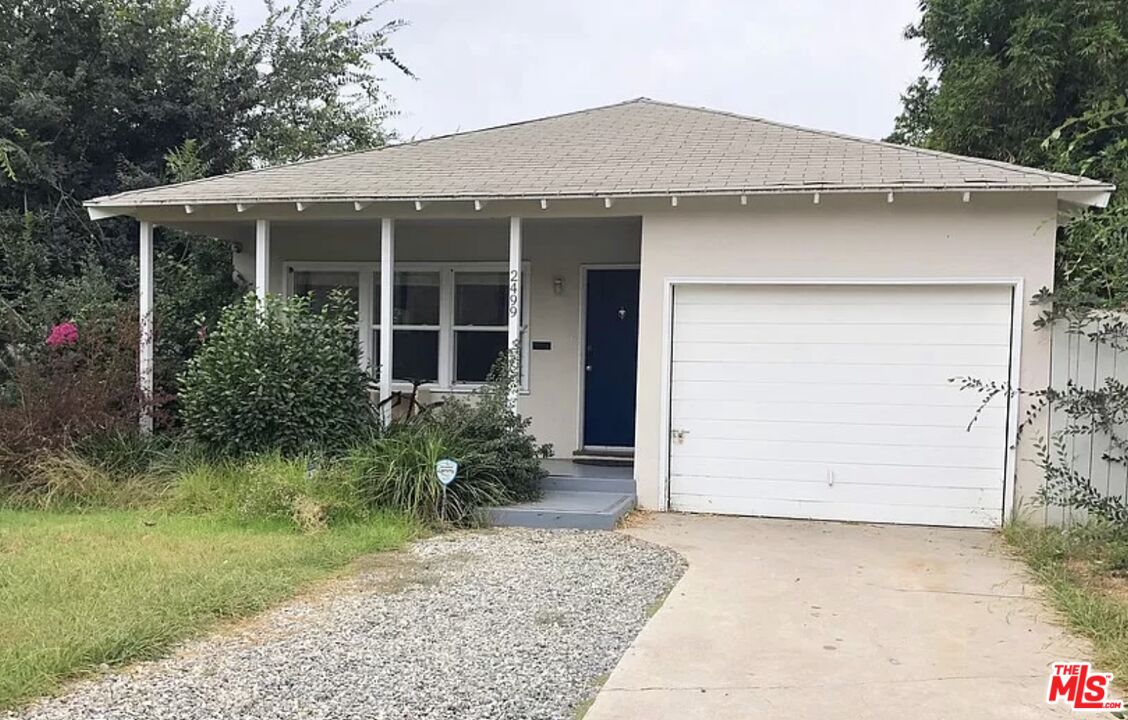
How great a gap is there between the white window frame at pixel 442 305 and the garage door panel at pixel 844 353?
7.71 feet

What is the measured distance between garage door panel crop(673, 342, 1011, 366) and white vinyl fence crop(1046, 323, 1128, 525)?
0.41 m

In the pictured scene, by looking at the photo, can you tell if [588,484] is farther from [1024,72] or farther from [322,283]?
[1024,72]

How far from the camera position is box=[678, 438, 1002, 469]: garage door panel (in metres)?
7.70

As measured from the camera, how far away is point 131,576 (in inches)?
214

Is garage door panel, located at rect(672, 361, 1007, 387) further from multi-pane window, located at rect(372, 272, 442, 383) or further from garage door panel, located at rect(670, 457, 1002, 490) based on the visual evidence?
multi-pane window, located at rect(372, 272, 442, 383)

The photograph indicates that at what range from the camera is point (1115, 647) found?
440 centimetres

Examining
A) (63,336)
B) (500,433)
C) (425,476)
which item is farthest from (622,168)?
(63,336)

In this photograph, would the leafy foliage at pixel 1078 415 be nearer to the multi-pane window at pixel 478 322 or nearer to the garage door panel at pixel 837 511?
the garage door panel at pixel 837 511

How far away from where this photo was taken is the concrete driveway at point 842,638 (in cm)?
380

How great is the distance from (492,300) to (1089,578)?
6.51 metres

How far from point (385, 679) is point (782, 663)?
1884mm

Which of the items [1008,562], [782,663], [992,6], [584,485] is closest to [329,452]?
[584,485]

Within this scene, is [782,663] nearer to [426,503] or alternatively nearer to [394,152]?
[426,503]

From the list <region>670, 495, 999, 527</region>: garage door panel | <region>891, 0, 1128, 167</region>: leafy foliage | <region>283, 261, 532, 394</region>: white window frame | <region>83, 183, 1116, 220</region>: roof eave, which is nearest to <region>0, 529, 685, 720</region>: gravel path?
<region>670, 495, 999, 527</region>: garage door panel
